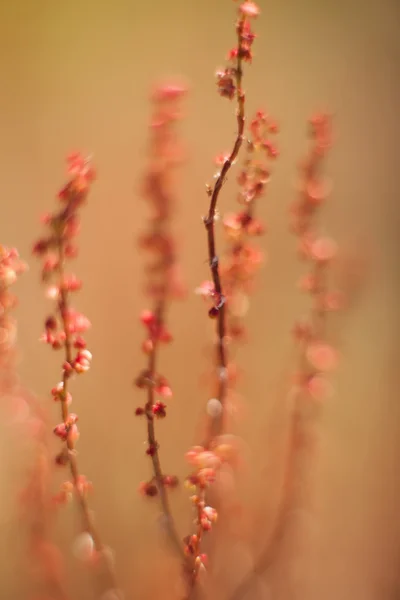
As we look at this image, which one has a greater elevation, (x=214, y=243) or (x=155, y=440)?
(x=214, y=243)

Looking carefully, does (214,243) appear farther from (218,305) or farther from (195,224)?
(195,224)

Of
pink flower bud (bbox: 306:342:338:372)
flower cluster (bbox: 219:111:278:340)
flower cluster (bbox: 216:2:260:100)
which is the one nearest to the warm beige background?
pink flower bud (bbox: 306:342:338:372)

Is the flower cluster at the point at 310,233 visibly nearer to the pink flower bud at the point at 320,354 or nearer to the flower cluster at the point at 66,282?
the pink flower bud at the point at 320,354

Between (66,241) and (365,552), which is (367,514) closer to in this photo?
(365,552)

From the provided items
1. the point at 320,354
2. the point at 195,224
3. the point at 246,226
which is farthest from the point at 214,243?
the point at 195,224

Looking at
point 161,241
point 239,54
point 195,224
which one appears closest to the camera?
point 239,54

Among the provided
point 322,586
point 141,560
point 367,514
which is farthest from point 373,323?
point 141,560
